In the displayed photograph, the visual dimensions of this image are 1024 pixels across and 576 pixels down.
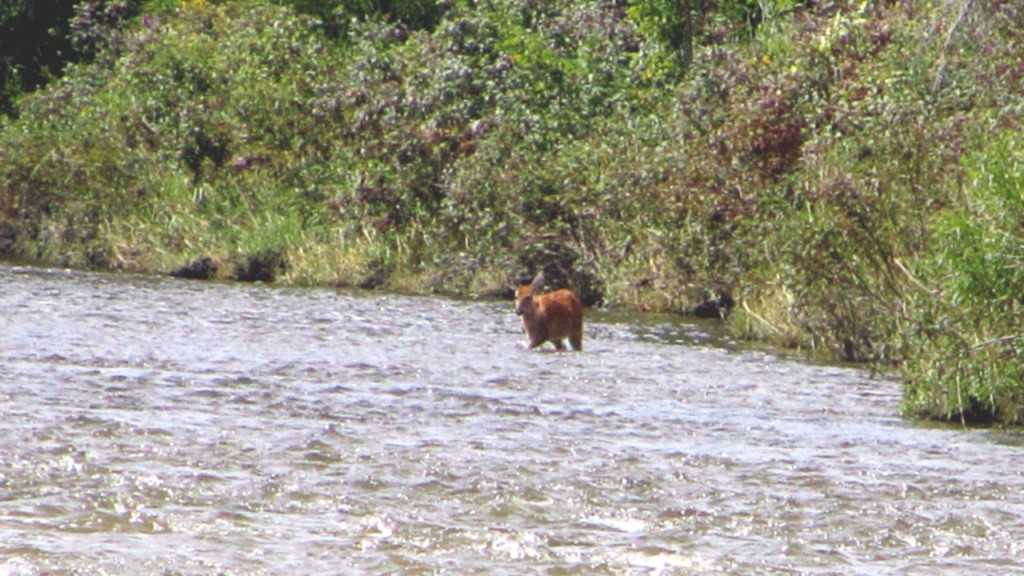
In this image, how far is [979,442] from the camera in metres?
10.1

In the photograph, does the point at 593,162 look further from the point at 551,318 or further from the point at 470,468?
the point at 470,468

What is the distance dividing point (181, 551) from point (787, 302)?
41.5ft

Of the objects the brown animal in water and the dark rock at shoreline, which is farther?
the dark rock at shoreline

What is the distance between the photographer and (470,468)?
821 centimetres

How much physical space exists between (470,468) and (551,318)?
800 centimetres

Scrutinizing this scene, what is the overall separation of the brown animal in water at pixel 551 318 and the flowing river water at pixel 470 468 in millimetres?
1013

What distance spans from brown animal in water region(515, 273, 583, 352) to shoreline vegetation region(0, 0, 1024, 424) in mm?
1979

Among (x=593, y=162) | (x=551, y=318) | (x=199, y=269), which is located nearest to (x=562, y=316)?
(x=551, y=318)

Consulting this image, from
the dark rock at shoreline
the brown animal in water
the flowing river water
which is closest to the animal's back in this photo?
the brown animal in water

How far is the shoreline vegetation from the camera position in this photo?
15.5 metres

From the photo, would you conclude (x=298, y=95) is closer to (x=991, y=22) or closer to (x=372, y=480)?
(x=991, y=22)

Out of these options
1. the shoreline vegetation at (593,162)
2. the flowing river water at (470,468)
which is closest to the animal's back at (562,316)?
the flowing river water at (470,468)

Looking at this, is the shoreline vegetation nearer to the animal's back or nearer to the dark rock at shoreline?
the dark rock at shoreline

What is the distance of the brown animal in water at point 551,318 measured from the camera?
53.1 feet
